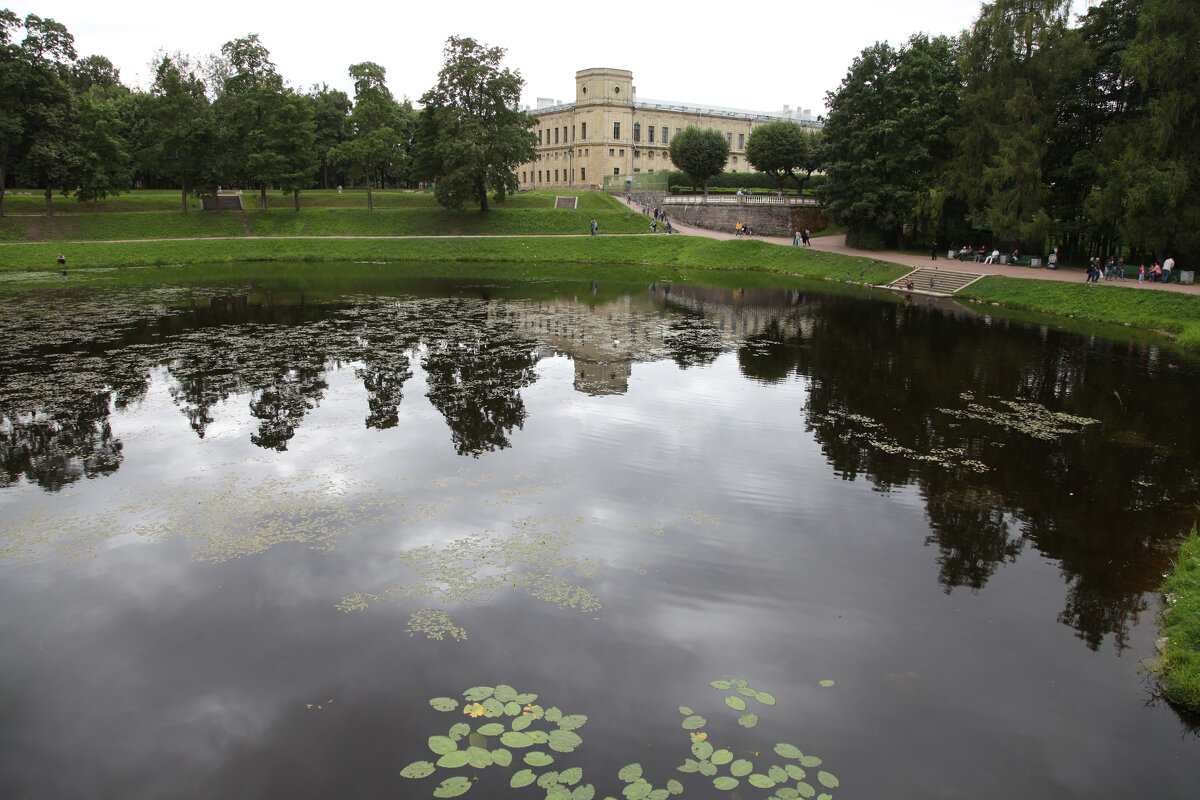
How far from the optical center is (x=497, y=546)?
1086cm

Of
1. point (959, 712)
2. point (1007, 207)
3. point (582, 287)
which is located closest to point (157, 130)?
point (582, 287)


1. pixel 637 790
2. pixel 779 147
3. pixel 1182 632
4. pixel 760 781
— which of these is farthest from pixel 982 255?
pixel 637 790

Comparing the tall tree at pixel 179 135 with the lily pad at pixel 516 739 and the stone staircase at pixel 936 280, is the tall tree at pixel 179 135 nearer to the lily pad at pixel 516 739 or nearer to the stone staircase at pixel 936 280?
the stone staircase at pixel 936 280

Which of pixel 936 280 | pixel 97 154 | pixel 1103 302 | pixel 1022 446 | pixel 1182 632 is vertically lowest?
pixel 1182 632

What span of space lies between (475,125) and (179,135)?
22985 millimetres

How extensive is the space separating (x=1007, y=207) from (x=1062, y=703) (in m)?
39.2

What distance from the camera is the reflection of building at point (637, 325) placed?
22.8m

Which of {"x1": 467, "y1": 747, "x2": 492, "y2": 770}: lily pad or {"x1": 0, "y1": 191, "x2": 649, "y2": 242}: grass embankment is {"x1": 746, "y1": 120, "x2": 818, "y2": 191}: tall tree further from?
{"x1": 467, "y1": 747, "x2": 492, "y2": 770}: lily pad

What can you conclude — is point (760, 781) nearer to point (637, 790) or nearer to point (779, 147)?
point (637, 790)

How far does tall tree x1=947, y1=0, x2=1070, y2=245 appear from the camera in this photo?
38750mm

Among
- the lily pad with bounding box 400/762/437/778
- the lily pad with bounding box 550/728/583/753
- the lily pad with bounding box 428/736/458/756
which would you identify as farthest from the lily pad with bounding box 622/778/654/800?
the lily pad with bounding box 400/762/437/778

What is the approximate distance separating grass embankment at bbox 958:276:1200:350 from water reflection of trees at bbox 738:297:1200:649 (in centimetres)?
526

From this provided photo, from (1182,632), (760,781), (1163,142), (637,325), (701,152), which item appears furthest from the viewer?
(701,152)

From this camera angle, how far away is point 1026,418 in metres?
17.2
